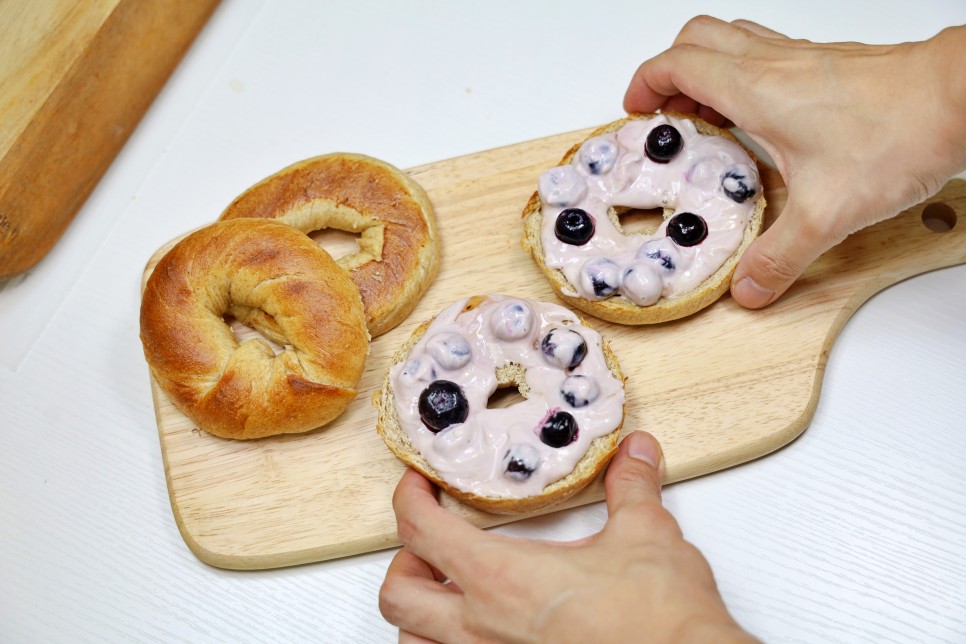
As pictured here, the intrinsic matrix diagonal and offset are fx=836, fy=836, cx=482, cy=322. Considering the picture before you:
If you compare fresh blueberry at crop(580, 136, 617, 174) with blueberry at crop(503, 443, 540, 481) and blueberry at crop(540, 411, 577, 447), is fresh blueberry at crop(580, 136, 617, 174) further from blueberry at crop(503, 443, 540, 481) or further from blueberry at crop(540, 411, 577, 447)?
blueberry at crop(503, 443, 540, 481)

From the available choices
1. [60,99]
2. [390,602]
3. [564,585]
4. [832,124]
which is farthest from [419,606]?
[60,99]

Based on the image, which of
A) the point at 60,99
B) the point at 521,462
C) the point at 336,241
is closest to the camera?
the point at 521,462

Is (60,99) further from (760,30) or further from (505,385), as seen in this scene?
(760,30)

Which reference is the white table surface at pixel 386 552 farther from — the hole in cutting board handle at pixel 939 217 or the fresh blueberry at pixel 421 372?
the fresh blueberry at pixel 421 372

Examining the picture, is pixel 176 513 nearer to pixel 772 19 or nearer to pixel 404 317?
pixel 404 317

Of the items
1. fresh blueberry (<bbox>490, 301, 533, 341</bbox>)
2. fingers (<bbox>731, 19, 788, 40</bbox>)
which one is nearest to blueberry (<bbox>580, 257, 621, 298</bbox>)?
fresh blueberry (<bbox>490, 301, 533, 341</bbox>)

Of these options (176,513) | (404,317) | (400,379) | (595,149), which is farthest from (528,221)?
(176,513)
